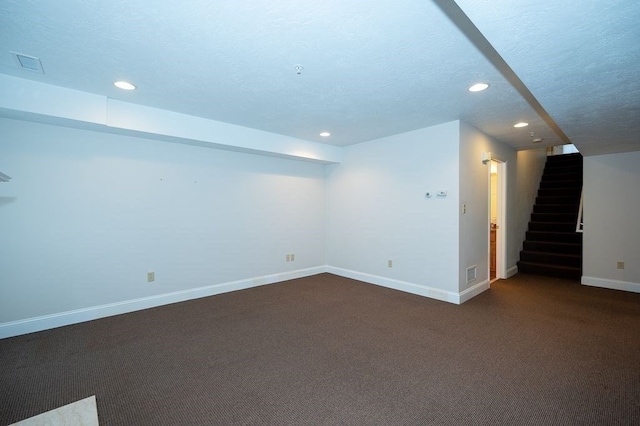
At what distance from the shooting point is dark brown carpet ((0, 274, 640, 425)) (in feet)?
5.88

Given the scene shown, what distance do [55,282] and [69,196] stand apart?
942 millimetres

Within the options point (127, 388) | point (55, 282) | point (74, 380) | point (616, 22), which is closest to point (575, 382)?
point (616, 22)

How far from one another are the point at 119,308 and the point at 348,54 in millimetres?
3758

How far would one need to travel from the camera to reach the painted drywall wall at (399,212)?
3861 mm

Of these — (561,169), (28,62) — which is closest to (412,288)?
(28,62)

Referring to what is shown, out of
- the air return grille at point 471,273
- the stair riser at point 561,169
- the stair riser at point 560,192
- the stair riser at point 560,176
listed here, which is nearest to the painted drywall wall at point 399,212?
the air return grille at point 471,273

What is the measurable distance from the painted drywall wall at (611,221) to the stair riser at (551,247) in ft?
2.38

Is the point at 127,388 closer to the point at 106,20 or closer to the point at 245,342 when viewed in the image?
the point at 245,342

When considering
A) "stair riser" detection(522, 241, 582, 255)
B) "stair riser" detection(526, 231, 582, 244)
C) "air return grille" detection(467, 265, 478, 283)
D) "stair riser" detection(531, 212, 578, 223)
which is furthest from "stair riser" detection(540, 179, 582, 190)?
"air return grille" detection(467, 265, 478, 283)

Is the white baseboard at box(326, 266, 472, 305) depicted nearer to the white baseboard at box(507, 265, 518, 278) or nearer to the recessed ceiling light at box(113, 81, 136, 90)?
the white baseboard at box(507, 265, 518, 278)

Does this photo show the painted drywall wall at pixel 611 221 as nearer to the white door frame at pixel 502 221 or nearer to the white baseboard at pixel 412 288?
the white door frame at pixel 502 221

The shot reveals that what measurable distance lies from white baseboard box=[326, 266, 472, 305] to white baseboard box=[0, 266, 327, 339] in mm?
1267

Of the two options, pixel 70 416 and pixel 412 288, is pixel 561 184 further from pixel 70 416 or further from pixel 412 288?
pixel 70 416

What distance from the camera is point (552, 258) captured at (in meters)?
5.43
